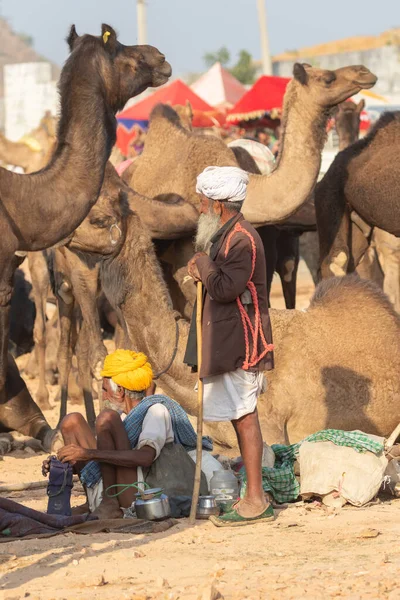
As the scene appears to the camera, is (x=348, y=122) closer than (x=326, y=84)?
No

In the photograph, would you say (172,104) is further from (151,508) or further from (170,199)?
(151,508)

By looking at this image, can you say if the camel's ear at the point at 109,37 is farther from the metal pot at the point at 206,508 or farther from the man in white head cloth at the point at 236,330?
the metal pot at the point at 206,508

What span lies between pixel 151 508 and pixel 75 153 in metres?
2.20

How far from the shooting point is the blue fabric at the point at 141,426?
20.4 ft

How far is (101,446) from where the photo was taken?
6176 millimetres

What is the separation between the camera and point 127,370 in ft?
21.0

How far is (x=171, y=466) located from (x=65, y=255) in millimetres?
4115

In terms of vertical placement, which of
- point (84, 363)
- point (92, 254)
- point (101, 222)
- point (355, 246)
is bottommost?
point (84, 363)

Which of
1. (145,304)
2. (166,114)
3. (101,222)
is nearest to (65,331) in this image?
(101,222)

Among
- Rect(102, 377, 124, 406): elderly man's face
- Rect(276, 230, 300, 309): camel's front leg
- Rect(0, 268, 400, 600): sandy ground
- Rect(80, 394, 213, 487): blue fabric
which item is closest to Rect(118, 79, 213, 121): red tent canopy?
Rect(276, 230, 300, 309): camel's front leg

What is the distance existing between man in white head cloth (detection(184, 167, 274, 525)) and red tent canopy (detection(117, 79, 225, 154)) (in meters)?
15.8

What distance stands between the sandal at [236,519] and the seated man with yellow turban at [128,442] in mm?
400

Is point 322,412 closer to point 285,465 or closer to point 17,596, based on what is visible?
point 285,465

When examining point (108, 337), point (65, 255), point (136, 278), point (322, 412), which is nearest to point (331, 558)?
point (322, 412)
